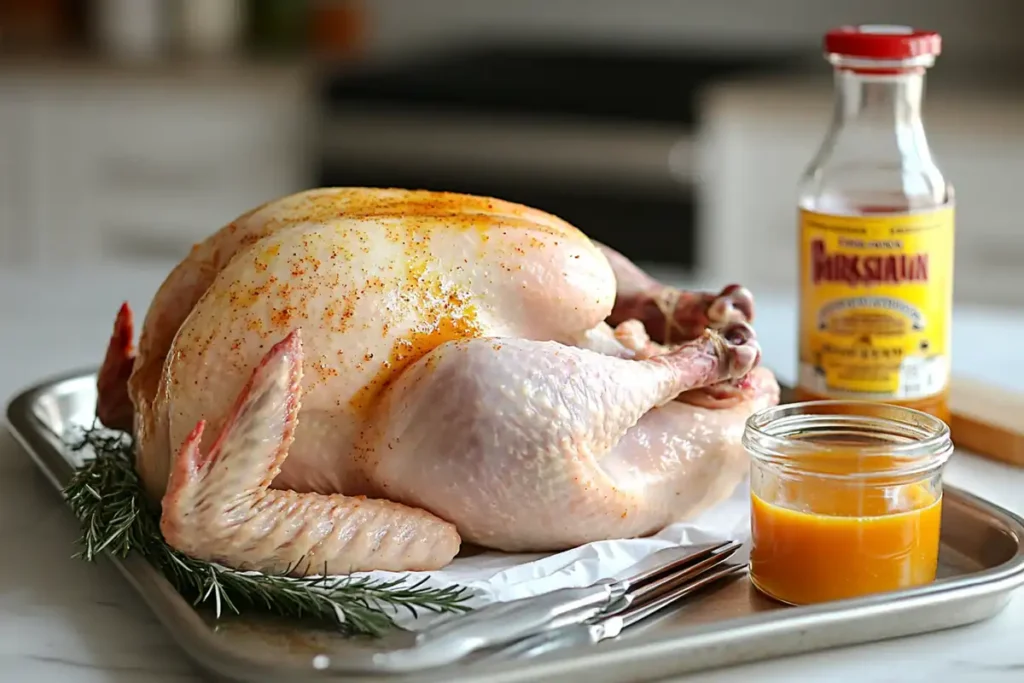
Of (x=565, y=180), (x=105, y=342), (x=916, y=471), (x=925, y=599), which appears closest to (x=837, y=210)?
(x=916, y=471)

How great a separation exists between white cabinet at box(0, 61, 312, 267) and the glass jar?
232cm

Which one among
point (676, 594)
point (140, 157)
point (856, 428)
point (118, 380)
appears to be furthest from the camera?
point (140, 157)

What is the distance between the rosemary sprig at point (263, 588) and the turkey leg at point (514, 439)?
8 cm

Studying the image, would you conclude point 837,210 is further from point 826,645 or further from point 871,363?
point 826,645

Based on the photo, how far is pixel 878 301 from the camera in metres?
1.25

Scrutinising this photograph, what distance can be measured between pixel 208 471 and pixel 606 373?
11.2 inches

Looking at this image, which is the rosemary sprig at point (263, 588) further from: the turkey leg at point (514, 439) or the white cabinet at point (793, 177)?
the white cabinet at point (793, 177)

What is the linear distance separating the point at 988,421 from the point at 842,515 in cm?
42

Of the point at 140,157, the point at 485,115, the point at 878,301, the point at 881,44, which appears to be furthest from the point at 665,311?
the point at 140,157

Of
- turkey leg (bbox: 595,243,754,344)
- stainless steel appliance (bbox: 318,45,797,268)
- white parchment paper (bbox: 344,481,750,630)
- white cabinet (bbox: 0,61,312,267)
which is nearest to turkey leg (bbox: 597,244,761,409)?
turkey leg (bbox: 595,243,754,344)

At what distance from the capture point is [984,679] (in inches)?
34.3

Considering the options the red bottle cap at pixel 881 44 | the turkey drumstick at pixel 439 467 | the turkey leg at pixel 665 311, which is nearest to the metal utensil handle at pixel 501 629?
the turkey drumstick at pixel 439 467

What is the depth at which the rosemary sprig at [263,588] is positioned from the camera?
2.97 feet

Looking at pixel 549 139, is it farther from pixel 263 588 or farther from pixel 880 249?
pixel 263 588
